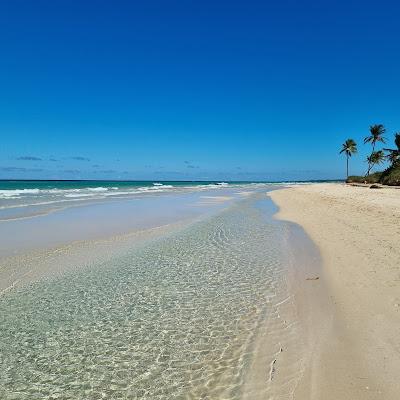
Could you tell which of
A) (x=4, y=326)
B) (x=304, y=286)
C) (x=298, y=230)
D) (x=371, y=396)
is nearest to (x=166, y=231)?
(x=298, y=230)

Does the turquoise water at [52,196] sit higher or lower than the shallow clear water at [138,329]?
higher

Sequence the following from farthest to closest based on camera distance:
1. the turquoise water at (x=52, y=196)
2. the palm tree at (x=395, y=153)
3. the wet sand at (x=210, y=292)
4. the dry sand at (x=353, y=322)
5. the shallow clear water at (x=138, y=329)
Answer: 1. the palm tree at (x=395, y=153)
2. the turquoise water at (x=52, y=196)
3. the wet sand at (x=210, y=292)
4. the shallow clear water at (x=138, y=329)
5. the dry sand at (x=353, y=322)

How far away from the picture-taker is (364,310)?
5.48m

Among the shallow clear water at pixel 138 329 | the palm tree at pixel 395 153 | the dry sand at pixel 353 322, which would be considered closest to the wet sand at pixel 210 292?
the shallow clear water at pixel 138 329

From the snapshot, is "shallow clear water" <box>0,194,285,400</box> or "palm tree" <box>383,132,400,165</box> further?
"palm tree" <box>383,132,400,165</box>

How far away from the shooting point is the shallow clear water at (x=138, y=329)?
373cm

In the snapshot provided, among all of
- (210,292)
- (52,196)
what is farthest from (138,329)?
(52,196)

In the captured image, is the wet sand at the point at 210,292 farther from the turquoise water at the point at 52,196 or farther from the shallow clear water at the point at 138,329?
the turquoise water at the point at 52,196

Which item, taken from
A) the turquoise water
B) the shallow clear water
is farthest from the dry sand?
the turquoise water

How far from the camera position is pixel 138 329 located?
16.6 ft

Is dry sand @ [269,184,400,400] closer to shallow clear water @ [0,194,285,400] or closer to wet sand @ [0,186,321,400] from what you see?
wet sand @ [0,186,321,400]

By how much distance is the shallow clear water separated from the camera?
12.2 ft

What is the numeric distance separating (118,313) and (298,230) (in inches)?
390

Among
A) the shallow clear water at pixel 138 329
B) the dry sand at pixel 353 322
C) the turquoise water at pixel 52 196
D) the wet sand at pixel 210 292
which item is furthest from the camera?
the turquoise water at pixel 52 196
